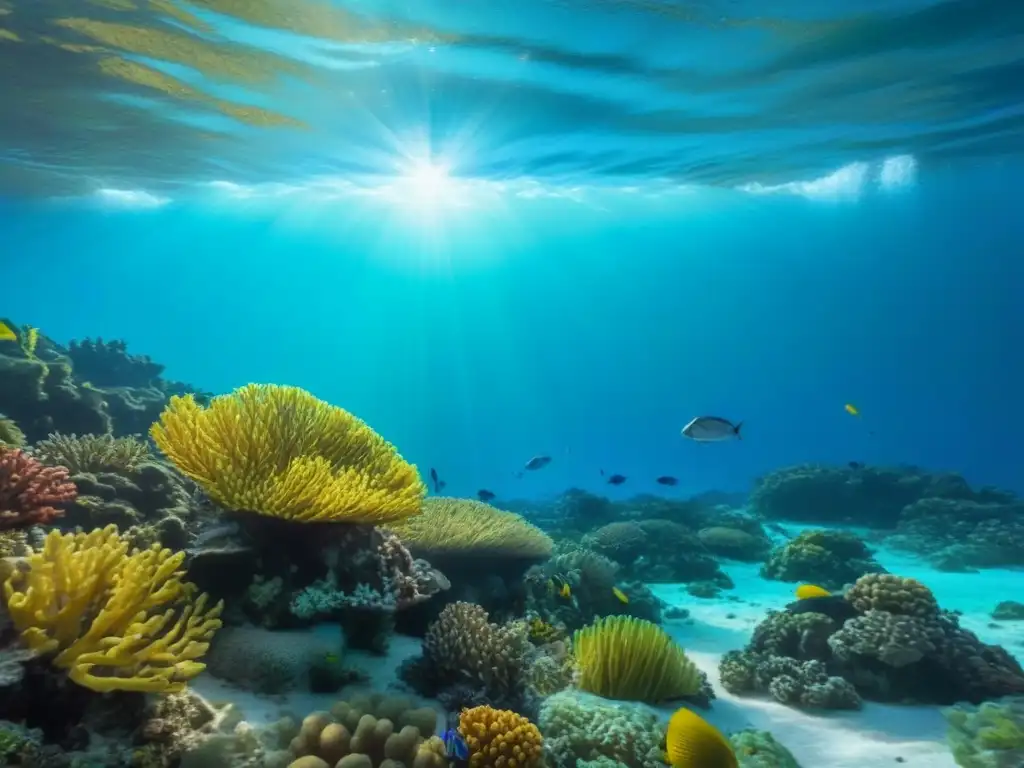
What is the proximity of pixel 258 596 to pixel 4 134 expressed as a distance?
25.5 meters

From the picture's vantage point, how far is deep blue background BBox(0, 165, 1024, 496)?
48.8 m

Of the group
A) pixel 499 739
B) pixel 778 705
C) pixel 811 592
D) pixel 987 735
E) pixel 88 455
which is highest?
pixel 811 592

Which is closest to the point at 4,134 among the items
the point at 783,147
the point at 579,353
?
the point at 783,147

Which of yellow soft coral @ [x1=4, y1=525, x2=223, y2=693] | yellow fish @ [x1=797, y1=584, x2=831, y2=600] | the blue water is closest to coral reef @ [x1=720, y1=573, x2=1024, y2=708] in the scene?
yellow fish @ [x1=797, y1=584, x2=831, y2=600]

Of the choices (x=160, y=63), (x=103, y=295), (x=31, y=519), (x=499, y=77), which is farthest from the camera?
(x=103, y=295)

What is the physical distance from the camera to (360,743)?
3.92 metres

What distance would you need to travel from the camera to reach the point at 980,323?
101 meters

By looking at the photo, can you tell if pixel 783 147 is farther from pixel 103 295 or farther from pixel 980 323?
pixel 103 295

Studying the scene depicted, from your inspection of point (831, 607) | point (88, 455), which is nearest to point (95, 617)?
point (88, 455)

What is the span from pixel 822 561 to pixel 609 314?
129 m

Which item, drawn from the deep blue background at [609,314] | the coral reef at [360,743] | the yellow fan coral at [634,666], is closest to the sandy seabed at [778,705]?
the yellow fan coral at [634,666]

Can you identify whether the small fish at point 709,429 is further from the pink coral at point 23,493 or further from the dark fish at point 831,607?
the pink coral at point 23,493

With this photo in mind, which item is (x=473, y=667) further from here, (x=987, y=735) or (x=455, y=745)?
(x=987, y=735)

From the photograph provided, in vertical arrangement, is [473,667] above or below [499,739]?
above
